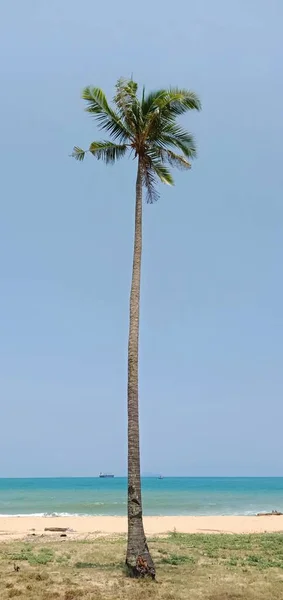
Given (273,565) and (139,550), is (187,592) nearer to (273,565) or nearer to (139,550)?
(139,550)

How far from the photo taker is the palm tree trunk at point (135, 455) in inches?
429

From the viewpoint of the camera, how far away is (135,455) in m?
11.3

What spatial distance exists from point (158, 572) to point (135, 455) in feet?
8.30

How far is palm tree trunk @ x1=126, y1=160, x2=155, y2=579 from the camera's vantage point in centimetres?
1090

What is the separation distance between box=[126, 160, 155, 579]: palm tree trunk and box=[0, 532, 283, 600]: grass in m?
0.39

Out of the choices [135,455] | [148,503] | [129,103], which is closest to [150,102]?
[129,103]

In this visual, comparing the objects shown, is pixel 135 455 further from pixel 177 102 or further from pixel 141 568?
pixel 177 102

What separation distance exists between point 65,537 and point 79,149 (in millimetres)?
13119

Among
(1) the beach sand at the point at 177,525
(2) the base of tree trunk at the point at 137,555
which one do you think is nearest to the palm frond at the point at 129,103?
(2) the base of tree trunk at the point at 137,555

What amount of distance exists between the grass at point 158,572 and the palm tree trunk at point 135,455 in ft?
1.29

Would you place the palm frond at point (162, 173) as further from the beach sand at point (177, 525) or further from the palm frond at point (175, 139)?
the beach sand at point (177, 525)

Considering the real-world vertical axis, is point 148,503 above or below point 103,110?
below

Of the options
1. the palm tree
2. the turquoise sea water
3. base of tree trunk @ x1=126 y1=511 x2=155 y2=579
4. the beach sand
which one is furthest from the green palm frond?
the turquoise sea water

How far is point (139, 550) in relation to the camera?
10977mm
